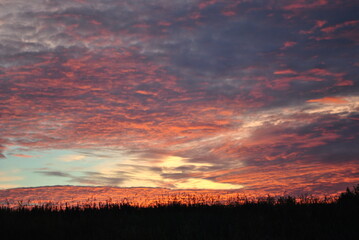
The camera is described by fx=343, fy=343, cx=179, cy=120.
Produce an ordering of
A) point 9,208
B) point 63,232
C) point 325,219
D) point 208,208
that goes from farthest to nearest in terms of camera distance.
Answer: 1. point 208,208
2. point 9,208
3. point 325,219
4. point 63,232

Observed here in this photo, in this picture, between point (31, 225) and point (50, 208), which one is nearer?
point (31, 225)

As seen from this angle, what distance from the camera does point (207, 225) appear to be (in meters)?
9.31

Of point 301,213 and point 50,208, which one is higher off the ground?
point 50,208

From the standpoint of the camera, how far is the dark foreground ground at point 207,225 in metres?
8.25

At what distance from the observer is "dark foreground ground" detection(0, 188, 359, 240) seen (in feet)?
27.1

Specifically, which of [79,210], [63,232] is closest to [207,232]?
[63,232]

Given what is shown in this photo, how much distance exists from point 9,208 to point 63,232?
4.38 m

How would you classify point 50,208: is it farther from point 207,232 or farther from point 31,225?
point 207,232

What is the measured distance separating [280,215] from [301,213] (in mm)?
622

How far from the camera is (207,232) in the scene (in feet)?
28.8

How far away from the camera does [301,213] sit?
10430 millimetres

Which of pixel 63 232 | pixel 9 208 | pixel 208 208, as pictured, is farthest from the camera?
pixel 208 208

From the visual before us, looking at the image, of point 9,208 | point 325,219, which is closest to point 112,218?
point 9,208

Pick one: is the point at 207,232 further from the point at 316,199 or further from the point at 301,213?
the point at 316,199
